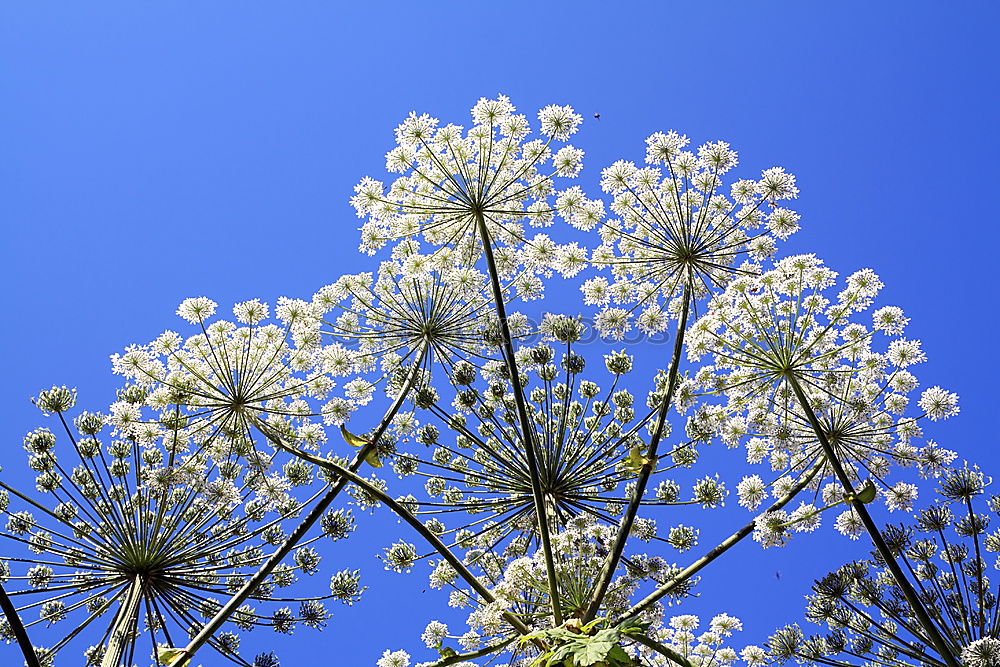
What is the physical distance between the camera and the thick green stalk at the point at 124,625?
11.3 meters

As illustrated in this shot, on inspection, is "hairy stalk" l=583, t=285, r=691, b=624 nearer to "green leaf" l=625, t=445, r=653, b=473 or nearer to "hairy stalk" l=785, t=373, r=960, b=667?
"green leaf" l=625, t=445, r=653, b=473

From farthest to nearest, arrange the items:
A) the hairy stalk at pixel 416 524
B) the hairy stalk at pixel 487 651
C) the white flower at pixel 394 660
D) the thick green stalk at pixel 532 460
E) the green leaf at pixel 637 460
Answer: the white flower at pixel 394 660
the green leaf at pixel 637 460
the hairy stalk at pixel 487 651
the thick green stalk at pixel 532 460
the hairy stalk at pixel 416 524

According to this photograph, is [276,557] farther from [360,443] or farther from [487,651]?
[487,651]

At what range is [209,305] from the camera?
597 inches

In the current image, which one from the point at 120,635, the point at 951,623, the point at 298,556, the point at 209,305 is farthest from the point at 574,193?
the point at 120,635

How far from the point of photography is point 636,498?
1203cm

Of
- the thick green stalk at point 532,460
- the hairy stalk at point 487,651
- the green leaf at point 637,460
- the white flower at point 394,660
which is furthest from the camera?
the white flower at point 394,660

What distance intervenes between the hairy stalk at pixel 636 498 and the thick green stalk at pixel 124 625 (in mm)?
7029

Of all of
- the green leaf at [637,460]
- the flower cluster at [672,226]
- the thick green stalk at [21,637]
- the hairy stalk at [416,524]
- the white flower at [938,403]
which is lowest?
the thick green stalk at [21,637]

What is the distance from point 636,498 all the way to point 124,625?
8313mm

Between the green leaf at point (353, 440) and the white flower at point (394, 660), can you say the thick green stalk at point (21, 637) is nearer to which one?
the green leaf at point (353, 440)

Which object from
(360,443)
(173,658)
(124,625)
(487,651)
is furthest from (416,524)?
(124,625)

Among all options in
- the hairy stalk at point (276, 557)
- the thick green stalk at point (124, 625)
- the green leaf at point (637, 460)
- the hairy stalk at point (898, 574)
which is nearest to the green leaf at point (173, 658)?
the hairy stalk at point (276, 557)

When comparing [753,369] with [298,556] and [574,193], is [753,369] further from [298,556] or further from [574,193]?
[298,556]
